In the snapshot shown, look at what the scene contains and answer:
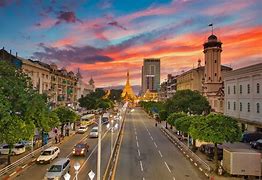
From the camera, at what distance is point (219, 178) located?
3111 cm

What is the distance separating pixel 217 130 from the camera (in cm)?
3491

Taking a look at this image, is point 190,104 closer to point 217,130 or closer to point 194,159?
point 194,159

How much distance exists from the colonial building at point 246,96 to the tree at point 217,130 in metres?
20.3

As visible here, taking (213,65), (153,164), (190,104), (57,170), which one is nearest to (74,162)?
(57,170)

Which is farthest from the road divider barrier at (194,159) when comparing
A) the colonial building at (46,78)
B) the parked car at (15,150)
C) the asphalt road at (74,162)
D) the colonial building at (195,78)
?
the colonial building at (195,78)

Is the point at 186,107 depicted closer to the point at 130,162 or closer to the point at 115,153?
the point at 115,153

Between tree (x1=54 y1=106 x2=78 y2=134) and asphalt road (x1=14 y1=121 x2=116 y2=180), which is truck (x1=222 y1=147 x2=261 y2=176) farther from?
tree (x1=54 y1=106 x2=78 y2=134)

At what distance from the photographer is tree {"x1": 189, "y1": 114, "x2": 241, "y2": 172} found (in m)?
34.7

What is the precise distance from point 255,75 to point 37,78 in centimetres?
6848

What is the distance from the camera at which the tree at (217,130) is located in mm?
34656

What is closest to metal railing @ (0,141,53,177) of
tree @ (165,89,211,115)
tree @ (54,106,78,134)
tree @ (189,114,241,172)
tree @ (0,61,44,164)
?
tree @ (0,61,44,164)

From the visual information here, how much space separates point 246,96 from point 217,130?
28.4m

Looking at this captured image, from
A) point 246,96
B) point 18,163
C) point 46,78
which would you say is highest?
point 46,78

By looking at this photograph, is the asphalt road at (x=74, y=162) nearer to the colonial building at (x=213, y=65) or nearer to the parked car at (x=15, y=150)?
the parked car at (x=15, y=150)
